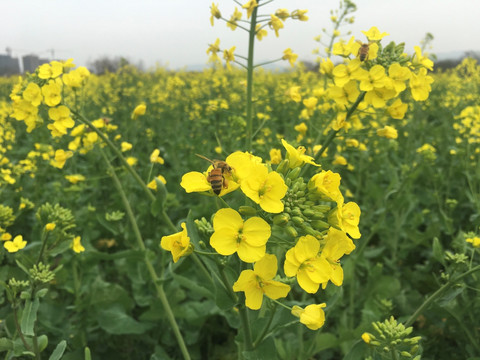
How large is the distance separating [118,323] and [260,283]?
168 centimetres

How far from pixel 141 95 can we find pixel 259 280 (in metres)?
9.79

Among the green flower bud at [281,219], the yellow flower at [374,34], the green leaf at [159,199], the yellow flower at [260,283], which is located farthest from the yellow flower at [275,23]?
the yellow flower at [260,283]

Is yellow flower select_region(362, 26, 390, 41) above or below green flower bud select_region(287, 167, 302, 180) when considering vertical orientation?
above

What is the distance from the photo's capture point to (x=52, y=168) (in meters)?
4.18

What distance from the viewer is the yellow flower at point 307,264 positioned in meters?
1.12

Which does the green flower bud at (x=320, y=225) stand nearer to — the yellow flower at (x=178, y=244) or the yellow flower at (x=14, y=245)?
the yellow flower at (x=178, y=244)

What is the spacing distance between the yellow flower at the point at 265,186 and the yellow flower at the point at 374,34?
1202 millimetres

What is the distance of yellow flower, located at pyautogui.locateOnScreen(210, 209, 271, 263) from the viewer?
1093 mm

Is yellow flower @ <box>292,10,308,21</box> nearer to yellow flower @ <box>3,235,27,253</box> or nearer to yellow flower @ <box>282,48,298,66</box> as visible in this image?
yellow flower @ <box>282,48,298,66</box>

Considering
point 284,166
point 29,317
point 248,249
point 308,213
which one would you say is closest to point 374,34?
point 284,166

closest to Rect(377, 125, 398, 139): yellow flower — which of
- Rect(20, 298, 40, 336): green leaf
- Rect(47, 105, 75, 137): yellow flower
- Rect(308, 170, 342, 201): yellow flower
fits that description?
Rect(308, 170, 342, 201): yellow flower

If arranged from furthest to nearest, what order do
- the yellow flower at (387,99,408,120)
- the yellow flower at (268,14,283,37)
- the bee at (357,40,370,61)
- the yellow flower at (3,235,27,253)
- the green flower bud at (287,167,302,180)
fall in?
the yellow flower at (268,14,283,37), the yellow flower at (387,99,408,120), the yellow flower at (3,235,27,253), the bee at (357,40,370,61), the green flower bud at (287,167,302,180)

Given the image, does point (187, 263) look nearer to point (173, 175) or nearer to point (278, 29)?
point (278, 29)

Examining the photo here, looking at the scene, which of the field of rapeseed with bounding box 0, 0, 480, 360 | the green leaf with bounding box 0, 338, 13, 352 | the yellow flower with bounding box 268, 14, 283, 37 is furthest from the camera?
the yellow flower with bounding box 268, 14, 283, 37
